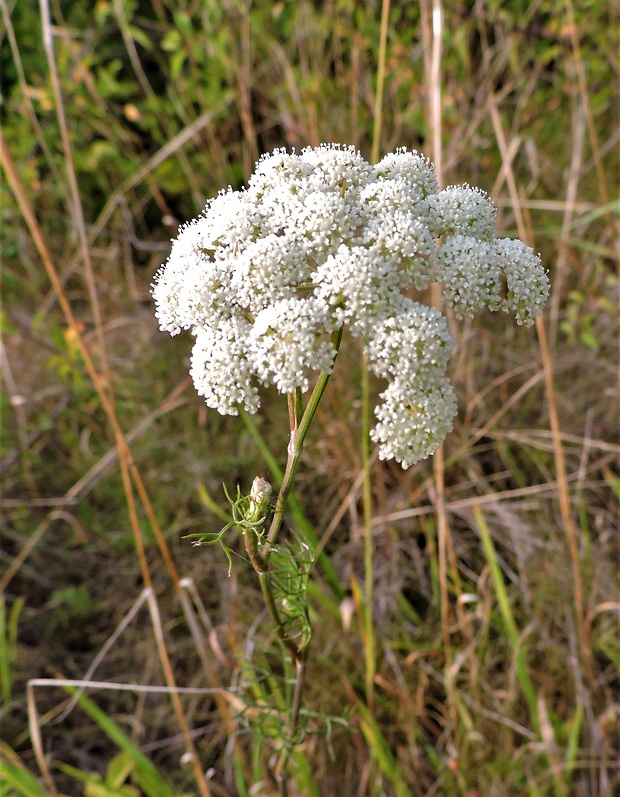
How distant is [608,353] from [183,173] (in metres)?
2.78

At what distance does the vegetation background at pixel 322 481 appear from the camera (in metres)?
2.44

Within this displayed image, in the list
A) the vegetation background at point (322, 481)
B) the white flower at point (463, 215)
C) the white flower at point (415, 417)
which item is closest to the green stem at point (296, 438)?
the white flower at point (415, 417)

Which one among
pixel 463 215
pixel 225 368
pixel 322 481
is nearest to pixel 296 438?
pixel 225 368

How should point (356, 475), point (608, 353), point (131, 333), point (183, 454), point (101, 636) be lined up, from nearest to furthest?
1. point (356, 475)
2. point (101, 636)
3. point (183, 454)
4. point (608, 353)
5. point (131, 333)

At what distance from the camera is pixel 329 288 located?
1.18 meters

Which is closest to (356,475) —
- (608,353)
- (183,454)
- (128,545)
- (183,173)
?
(183,454)

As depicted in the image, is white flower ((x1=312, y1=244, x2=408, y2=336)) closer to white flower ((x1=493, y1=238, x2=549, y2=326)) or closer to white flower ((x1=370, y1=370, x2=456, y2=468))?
white flower ((x1=370, y1=370, x2=456, y2=468))

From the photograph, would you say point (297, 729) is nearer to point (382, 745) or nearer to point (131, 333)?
point (382, 745)

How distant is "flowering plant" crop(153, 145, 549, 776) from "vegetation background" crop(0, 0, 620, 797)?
0.81 meters

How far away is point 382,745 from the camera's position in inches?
90.4

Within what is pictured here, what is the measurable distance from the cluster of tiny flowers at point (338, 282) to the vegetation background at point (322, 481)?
84cm

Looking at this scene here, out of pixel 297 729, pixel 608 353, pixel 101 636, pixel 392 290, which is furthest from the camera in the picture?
pixel 608 353

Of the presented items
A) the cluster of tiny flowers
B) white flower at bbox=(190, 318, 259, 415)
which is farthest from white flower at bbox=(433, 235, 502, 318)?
white flower at bbox=(190, 318, 259, 415)

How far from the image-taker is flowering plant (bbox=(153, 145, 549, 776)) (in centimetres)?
119
